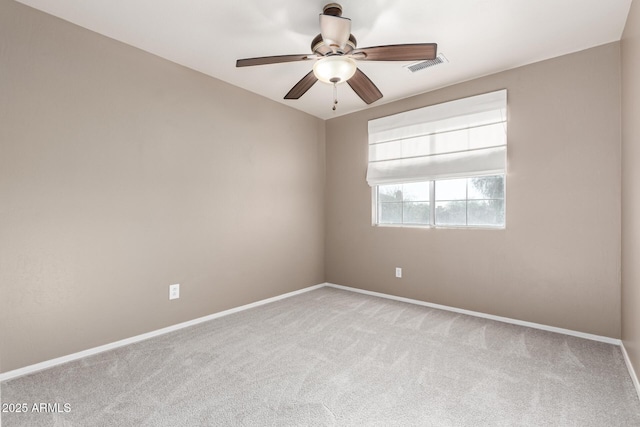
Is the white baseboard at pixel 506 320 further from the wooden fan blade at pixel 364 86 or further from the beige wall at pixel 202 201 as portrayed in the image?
the wooden fan blade at pixel 364 86

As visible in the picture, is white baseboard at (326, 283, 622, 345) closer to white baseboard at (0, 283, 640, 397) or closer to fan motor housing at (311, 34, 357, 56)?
white baseboard at (0, 283, 640, 397)

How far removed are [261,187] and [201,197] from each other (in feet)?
2.57

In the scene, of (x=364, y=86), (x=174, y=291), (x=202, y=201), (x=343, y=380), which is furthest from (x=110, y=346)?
(x=364, y=86)

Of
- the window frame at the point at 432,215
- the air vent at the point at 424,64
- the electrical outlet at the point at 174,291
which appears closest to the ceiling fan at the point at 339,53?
the air vent at the point at 424,64

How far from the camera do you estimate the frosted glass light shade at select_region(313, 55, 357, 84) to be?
2.15 metres

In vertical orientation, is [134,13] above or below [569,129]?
above

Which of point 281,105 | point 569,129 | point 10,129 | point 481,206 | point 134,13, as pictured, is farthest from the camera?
point 281,105

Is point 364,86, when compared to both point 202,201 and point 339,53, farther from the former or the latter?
point 202,201

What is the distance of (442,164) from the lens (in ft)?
11.3

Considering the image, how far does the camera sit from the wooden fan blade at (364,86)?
240cm

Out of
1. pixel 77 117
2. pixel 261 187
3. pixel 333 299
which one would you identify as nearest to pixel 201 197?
pixel 261 187

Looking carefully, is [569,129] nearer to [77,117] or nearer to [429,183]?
[429,183]

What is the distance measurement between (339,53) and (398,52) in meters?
0.39

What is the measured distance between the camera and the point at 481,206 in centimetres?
328
